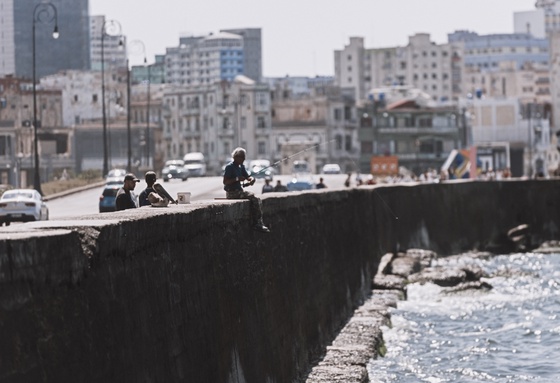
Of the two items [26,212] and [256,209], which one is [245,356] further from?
[26,212]

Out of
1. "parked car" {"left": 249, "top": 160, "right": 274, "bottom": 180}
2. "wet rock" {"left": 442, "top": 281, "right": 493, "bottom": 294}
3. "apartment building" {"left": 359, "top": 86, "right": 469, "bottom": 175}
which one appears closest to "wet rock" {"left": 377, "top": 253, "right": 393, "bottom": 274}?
"wet rock" {"left": 442, "top": 281, "right": 493, "bottom": 294}

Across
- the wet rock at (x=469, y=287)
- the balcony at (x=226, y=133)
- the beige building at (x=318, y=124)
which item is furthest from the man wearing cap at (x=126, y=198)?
the balcony at (x=226, y=133)

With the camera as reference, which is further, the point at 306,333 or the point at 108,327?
the point at 306,333

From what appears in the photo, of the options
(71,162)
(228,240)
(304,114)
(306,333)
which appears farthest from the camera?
(304,114)

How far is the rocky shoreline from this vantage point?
20.4m

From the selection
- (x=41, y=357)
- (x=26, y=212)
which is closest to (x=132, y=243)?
(x=41, y=357)

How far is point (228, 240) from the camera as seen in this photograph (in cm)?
1576

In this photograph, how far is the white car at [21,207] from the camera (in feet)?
138

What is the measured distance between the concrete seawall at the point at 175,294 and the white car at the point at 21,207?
48.5 feet

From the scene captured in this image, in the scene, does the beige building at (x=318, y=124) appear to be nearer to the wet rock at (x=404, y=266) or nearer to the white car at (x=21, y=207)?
the white car at (x=21, y=207)

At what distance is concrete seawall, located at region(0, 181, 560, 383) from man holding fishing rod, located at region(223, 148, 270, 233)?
21 cm

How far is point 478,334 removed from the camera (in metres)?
31.3

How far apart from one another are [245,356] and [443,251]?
→ 1552 inches

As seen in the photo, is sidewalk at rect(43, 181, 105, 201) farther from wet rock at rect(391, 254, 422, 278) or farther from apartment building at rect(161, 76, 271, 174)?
apartment building at rect(161, 76, 271, 174)
